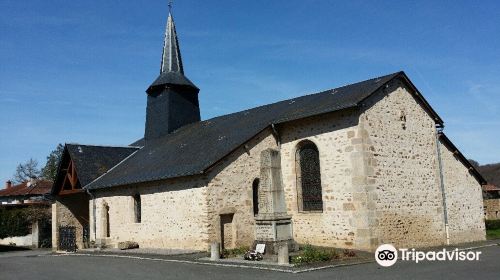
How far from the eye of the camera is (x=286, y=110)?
1947 centimetres

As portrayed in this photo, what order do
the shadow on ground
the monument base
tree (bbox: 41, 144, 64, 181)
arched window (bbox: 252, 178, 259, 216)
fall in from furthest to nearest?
tree (bbox: 41, 144, 64, 181) → the shadow on ground → arched window (bbox: 252, 178, 259, 216) → the monument base

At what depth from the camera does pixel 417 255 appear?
1395cm

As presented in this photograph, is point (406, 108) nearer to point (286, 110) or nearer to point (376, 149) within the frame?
point (376, 149)

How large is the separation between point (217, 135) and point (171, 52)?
978 cm

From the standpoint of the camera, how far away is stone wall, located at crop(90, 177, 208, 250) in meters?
16.8

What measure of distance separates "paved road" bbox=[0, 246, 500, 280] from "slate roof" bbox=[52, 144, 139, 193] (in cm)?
903

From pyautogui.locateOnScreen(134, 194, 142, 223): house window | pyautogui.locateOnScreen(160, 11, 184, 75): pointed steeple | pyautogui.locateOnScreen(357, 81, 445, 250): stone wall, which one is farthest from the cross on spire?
pyautogui.locateOnScreen(357, 81, 445, 250): stone wall

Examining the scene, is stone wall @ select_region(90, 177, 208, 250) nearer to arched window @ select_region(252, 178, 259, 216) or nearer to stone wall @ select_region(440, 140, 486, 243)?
arched window @ select_region(252, 178, 259, 216)

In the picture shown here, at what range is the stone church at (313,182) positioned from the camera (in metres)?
15.5

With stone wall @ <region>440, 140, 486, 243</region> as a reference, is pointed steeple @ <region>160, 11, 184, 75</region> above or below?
above

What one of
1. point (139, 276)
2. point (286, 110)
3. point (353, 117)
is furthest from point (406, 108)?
point (139, 276)

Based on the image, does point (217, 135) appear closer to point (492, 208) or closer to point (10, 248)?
point (10, 248)

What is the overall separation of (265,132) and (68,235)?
12.0m

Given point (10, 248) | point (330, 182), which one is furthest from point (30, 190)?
point (330, 182)
